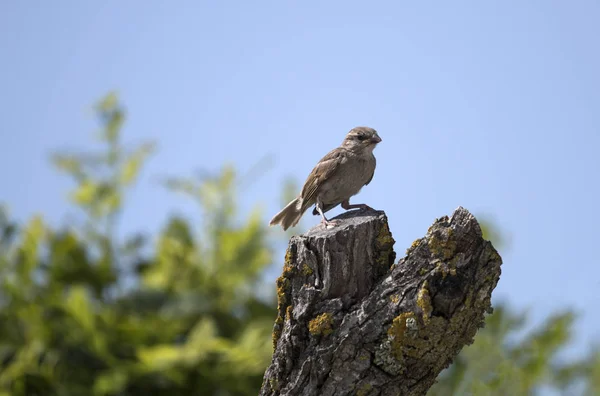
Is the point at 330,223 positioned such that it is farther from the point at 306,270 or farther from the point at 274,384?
the point at 274,384

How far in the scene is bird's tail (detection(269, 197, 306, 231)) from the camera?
19.1 feet

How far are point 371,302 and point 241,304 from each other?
842 centimetres

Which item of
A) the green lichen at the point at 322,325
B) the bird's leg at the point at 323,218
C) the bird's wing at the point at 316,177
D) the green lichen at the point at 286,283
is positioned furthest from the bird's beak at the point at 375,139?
the green lichen at the point at 322,325

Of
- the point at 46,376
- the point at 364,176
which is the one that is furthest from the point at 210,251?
the point at 364,176

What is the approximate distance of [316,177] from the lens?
5559 mm

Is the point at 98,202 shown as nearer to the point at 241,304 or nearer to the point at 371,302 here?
the point at 241,304

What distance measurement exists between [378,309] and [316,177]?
6.73ft

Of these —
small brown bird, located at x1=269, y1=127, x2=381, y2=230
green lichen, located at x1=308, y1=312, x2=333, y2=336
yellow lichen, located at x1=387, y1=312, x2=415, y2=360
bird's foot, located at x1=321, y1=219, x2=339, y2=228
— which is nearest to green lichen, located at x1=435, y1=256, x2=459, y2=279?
yellow lichen, located at x1=387, y1=312, x2=415, y2=360

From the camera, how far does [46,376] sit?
11.0 meters

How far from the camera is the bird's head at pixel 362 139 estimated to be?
227 inches

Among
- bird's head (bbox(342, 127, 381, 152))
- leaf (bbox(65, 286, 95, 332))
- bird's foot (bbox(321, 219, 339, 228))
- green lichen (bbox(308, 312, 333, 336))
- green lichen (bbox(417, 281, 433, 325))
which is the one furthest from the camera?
leaf (bbox(65, 286, 95, 332))

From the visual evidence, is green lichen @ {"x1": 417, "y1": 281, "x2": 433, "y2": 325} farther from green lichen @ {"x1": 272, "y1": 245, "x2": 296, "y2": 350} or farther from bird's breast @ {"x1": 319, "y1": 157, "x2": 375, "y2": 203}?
bird's breast @ {"x1": 319, "y1": 157, "x2": 375, "y2": 203}

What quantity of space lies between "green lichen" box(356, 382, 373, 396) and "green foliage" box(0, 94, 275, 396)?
715 cm

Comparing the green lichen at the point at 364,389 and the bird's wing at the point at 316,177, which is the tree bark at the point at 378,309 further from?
the bird's wing at the point at 316,177
